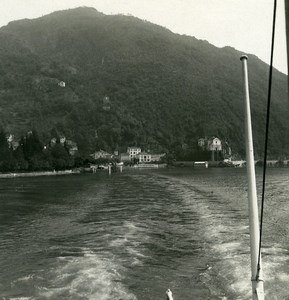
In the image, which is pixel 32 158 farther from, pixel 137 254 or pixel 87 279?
pixel 87 279

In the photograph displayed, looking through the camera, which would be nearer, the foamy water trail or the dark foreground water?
the foamy water trail

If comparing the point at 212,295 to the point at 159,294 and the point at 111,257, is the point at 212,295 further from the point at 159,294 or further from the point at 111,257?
the point at 111,257

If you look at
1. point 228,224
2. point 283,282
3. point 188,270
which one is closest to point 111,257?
point 188,270

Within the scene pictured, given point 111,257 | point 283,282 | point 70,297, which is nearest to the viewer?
point 70,297

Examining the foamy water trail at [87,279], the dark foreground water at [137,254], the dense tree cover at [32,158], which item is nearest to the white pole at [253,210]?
the dark foreground water at [137,254]

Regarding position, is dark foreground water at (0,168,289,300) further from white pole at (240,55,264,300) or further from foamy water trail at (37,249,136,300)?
white pole at (240,55,264,300)

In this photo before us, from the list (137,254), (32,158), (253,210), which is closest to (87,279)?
(137,254)

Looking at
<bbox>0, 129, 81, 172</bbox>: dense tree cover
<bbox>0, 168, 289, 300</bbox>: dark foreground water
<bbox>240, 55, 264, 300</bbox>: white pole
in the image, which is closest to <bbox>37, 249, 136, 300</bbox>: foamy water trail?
<bbox>0, 168, 289, 300</bbox>: dark foreground water

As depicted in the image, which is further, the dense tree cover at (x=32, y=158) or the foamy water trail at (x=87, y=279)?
the dense tree cover at (x=32, y=158)

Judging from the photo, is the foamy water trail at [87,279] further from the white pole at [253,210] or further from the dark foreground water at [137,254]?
the white pole at [253,210]

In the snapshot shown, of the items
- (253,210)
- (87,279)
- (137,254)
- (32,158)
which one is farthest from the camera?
(32,158)

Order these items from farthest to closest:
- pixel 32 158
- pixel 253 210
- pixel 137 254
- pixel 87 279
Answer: pixel 32 158
pixel 137 254
pixel 87 279
pixel 253 210
